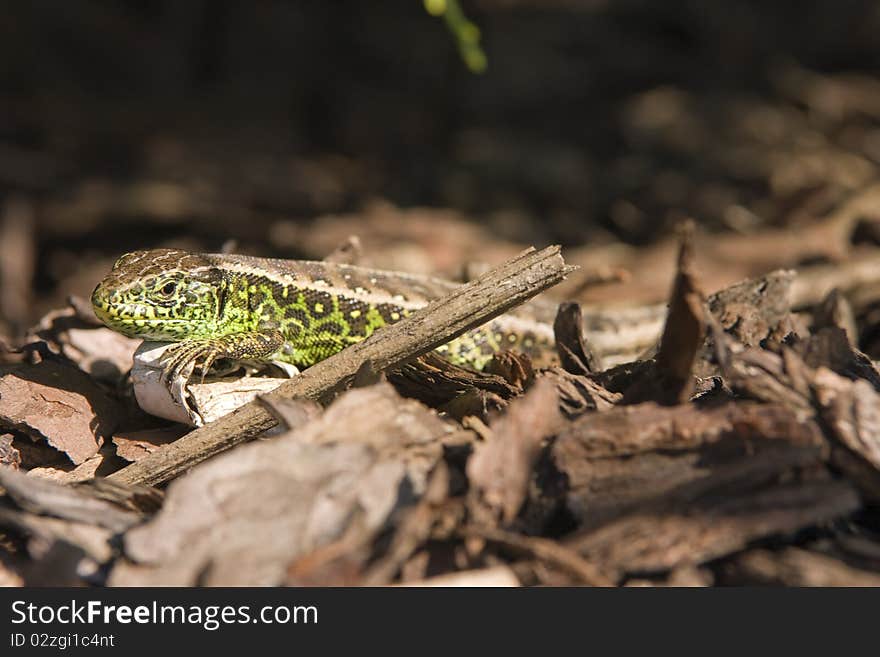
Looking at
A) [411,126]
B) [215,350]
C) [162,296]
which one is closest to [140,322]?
[162,296]

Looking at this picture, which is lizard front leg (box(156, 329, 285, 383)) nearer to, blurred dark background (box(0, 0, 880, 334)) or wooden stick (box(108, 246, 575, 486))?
wooden stick (box(108, 246, 575, 486))

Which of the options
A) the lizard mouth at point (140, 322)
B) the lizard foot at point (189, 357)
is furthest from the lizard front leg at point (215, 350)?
the lizard mouth at point (140, 322)

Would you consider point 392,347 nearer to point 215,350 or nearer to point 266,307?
point 215,350

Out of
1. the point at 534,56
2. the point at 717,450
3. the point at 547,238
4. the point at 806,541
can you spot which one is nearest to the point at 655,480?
the point at 717,450

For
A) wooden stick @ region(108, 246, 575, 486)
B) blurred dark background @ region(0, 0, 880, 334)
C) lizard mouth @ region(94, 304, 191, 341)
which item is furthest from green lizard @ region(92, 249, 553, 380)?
blurred dark background @ region(0, 0, 880, 334)

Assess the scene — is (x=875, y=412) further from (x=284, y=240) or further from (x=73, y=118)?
(x=73, y=118)
